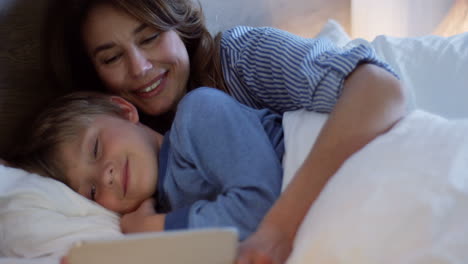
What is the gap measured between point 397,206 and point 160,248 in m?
0.29

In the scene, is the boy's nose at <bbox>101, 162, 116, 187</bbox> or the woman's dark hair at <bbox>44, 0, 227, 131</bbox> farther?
the woman's dark hair at <bbox>44, 0, 227, 131</bbox>

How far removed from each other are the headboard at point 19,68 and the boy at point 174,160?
8 cm

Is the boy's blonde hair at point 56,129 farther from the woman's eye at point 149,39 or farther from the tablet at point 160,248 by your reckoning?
the tablet at point 160,248

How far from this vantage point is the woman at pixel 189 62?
3.25 feet

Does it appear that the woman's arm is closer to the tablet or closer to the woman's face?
the tablet

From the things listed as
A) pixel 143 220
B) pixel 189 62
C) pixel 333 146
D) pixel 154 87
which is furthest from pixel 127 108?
pixel 333 146

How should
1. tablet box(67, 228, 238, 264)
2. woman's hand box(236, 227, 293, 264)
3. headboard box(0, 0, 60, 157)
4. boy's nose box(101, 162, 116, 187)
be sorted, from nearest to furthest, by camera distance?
1. tablet box(67, 228, 238, 264)
2. woman's hand box(236, 227, 293, 264)
3. boy's nose box(101, 162, 116, 187)
4. headboard box(0, 0, 60, 157)

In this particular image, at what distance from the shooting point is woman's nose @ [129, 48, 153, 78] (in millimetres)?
1195

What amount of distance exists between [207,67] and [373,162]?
2.15ft

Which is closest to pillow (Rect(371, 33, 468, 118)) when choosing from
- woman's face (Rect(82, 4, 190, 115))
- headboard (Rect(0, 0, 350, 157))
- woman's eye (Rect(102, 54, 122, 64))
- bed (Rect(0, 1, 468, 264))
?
bed (Rect(0, 1, 468, 264))

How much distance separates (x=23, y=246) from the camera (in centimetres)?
88

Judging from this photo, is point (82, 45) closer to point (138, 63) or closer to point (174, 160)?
point (138, 63)

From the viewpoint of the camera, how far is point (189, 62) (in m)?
1.32

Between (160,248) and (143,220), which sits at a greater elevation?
(160,248)
